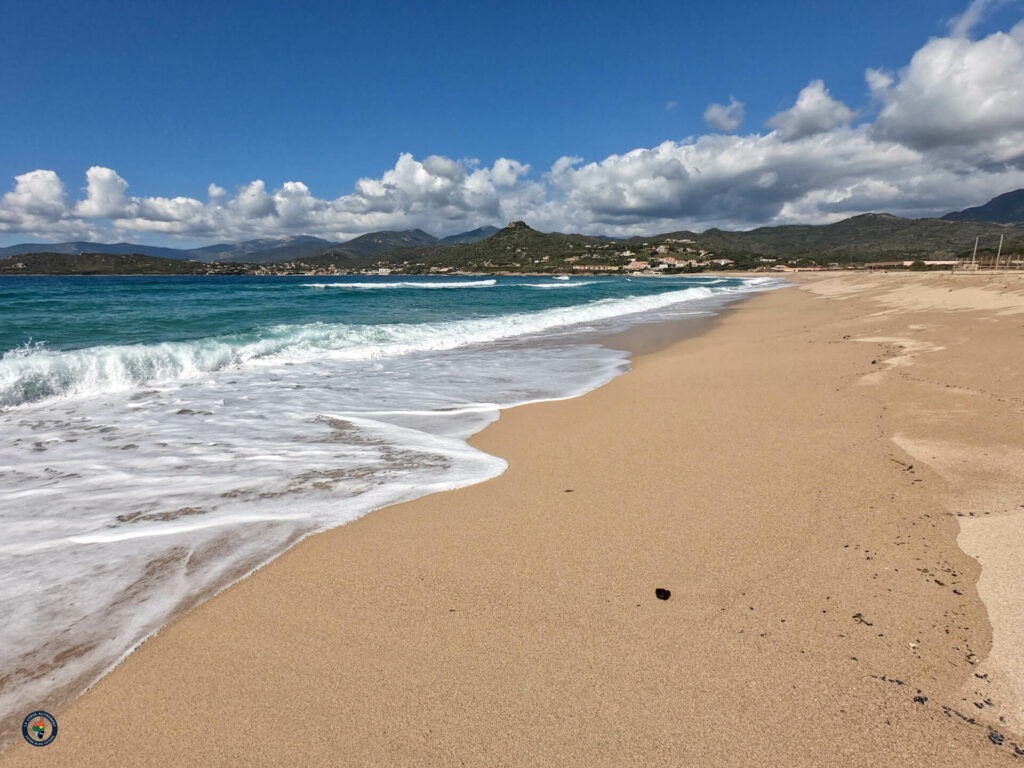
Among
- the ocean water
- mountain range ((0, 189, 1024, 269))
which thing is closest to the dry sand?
the ocean water

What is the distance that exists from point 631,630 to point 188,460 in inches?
193

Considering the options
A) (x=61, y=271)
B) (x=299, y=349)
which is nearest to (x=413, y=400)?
Result: (x=299, y=349)

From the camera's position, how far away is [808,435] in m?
4.74

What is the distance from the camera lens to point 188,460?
5012 mm

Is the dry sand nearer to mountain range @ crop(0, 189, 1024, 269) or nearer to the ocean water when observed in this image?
the ocean water

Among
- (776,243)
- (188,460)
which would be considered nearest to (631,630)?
(188,460)

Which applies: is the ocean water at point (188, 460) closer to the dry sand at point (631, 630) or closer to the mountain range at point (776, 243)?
the dry sand at point (631, 630)

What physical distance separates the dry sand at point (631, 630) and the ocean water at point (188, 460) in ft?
1.29

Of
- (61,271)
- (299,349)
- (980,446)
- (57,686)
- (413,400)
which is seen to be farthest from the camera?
(61,271)

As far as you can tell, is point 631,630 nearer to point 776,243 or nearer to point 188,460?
point 188,460

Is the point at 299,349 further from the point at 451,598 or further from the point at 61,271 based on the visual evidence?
the point at 61,271

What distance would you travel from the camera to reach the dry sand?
69.1 inches

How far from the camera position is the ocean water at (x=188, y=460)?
2.71m

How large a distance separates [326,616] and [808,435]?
15.2 ft
